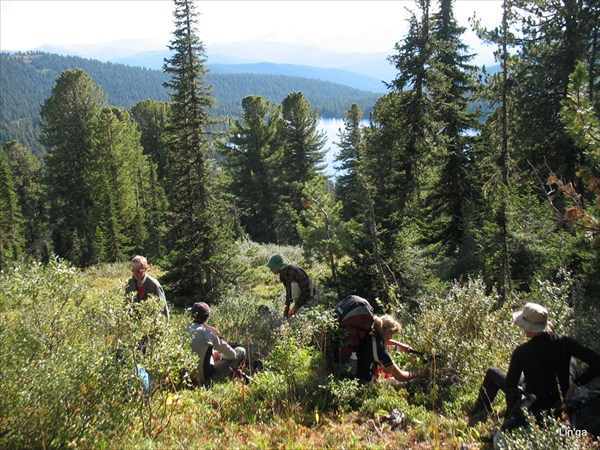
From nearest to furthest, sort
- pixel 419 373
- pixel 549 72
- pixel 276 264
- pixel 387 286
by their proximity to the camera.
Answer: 1. pixel 419 373
2. pixel 276 264
3. pixel 387 286
4. pixel 549 72

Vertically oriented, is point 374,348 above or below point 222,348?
above

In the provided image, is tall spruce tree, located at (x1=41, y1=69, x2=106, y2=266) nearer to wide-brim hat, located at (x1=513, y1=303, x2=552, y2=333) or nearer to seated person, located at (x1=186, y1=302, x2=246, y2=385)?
seated person, located at (x1=186, y1=302, x2=246, y2=385)

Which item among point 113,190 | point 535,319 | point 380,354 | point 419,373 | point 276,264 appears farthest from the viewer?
point 113,190

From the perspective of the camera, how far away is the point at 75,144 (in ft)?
108

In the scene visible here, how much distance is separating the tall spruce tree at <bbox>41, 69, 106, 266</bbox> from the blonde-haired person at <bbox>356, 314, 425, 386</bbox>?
1200 inches

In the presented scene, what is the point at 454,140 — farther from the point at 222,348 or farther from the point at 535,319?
the point at 222,348

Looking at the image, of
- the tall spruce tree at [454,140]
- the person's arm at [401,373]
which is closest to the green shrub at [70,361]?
the person's arm at [401,373]

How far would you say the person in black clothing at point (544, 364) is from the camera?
3939 mm

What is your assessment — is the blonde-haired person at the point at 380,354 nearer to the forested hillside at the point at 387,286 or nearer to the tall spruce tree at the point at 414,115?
the forested hillside at the point at 387,286

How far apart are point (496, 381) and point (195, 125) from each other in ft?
39.3

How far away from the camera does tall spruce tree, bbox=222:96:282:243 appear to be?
33.9m

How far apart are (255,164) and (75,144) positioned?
46.0ft

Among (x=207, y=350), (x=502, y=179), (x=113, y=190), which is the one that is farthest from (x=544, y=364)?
(x=113, y=190)

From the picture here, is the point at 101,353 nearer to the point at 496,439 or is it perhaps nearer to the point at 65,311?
the point at 65,311
